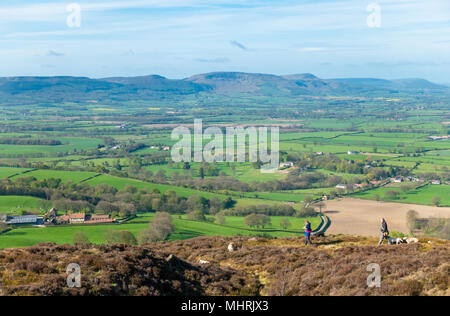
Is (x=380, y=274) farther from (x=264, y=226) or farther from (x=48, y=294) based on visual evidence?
(x=264, y=226)

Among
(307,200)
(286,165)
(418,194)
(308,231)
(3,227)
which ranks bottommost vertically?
(307,200)

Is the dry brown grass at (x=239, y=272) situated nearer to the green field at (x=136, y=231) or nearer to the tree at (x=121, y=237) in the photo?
the tree at (x=121, y=237)

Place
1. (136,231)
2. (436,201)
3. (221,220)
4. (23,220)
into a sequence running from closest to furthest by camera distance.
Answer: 1. (136,231)
2. (23,220)
3. (221,220)
4. (436,201)

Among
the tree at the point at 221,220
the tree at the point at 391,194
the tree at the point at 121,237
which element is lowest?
the tree at the point at 221,220

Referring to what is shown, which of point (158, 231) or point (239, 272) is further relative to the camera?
point (158, 231)

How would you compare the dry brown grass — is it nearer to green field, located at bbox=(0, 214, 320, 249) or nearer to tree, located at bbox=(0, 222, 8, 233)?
green field, located at bbox=(0, 214, 320, 249)

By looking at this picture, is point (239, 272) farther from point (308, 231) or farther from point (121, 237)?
point (121, 237)

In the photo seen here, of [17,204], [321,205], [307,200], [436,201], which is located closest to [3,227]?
[17,204]

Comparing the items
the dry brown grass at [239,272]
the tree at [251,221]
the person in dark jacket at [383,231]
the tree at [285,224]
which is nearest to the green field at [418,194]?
the tree at [285,224]
